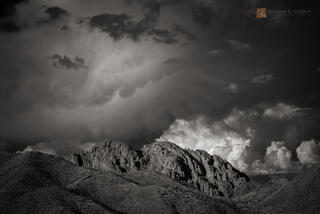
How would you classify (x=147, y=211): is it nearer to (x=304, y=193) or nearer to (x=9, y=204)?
(x=9, y=204)

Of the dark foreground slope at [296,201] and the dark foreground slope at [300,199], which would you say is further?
the dark foreground slope at [296,201]

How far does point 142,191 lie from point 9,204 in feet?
249

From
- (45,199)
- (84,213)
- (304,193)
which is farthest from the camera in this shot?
(304,193)

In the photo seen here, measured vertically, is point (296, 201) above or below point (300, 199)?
below

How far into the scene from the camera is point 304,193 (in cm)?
18638

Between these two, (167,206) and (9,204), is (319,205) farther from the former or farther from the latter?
(9,204)

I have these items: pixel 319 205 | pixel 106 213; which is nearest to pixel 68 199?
pixel 106 213

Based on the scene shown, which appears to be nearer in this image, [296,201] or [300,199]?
[296,201]

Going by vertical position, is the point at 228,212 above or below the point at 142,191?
below

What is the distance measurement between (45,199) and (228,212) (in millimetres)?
99656

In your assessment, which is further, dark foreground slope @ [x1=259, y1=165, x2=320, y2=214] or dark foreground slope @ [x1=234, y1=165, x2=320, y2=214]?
dark foreground slope @ [x1=234, y1=165, x2=320, y2=214]

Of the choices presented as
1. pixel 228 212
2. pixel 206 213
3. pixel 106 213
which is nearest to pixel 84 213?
pixel 106 213

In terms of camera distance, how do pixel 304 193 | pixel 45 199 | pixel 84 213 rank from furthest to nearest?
pixel 304 193 < pixel 45 199 < pixel 84 213

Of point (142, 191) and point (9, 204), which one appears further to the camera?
point (142, 191)
